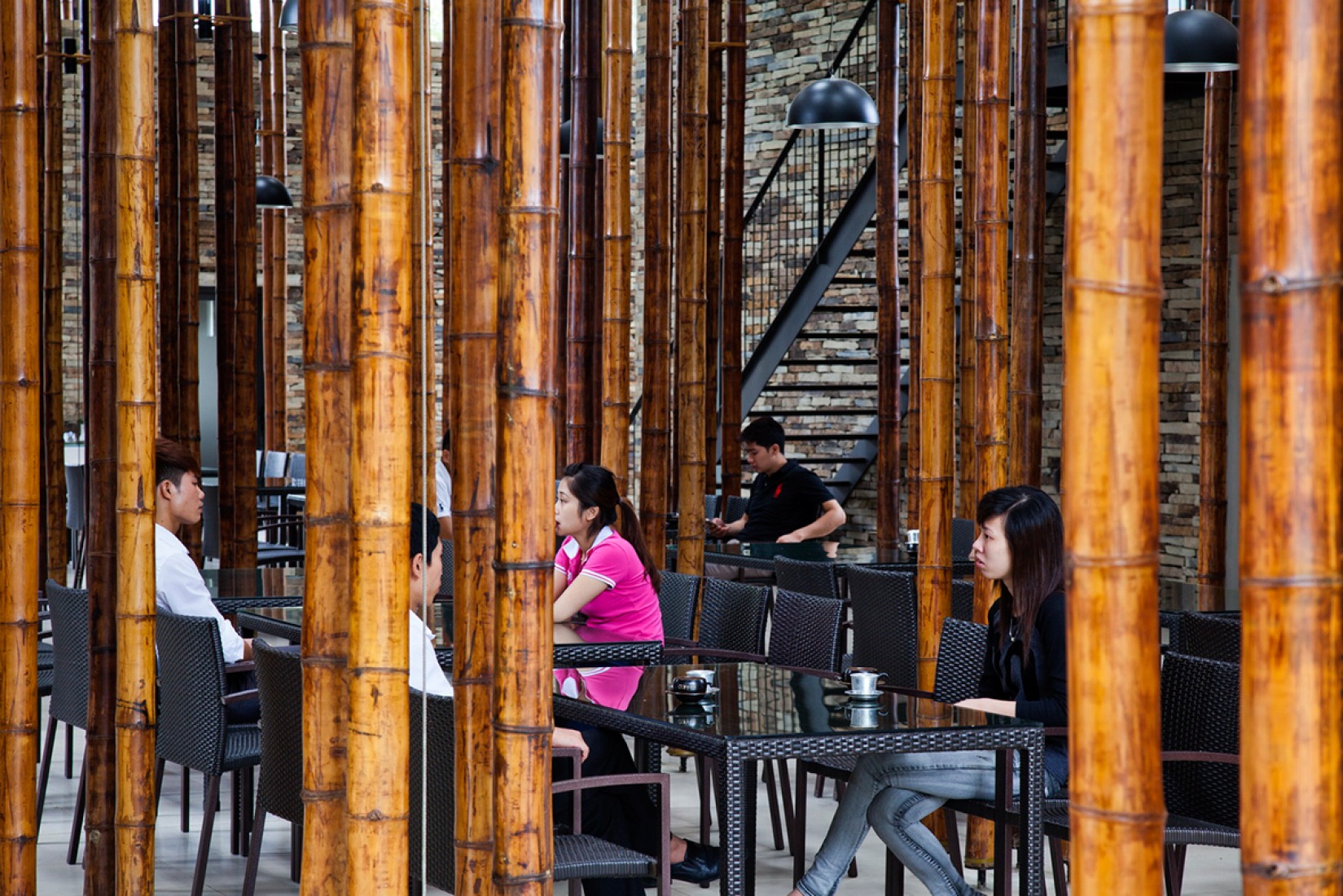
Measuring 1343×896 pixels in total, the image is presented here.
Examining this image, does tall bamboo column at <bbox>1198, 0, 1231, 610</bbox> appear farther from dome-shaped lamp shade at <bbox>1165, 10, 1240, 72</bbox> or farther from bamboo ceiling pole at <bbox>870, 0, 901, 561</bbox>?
bamboo ceiling pole at <bbox>870, 0, 901, 561</bbox>

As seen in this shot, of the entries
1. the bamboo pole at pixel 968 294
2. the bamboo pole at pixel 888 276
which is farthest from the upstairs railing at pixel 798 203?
the bamboo pole at pixel 968 294

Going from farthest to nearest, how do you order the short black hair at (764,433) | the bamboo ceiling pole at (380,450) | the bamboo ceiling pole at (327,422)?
the short black hair at (764,433) < the bamboo ceiling pole at (327,422) < the bamboo ceiling pole at (380,450)

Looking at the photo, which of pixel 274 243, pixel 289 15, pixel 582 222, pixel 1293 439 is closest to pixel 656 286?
pixel 582 222

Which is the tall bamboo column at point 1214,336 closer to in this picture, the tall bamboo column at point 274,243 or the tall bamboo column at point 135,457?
the tall bamboo column at point 135,457

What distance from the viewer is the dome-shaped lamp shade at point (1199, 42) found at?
4961 millimetres

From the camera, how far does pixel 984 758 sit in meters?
3.66

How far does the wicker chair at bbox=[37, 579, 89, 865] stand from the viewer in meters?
4.46

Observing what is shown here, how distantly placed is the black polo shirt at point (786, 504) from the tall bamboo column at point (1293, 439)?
20.9ft

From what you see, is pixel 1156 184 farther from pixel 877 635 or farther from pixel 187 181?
pixel 187 181

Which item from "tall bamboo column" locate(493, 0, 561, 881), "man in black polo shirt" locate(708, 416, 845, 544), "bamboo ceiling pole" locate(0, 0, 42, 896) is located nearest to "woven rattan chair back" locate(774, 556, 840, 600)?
"man in black polo shirt" locate(708, 416, 845, 544)

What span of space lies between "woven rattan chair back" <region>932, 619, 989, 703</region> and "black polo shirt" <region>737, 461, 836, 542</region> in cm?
Answer: 349

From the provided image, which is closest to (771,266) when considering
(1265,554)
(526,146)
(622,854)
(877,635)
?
(877,635)

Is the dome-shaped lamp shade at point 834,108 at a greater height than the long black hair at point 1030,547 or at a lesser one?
greater

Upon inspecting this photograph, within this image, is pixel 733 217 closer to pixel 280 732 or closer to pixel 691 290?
pixel 691 290
